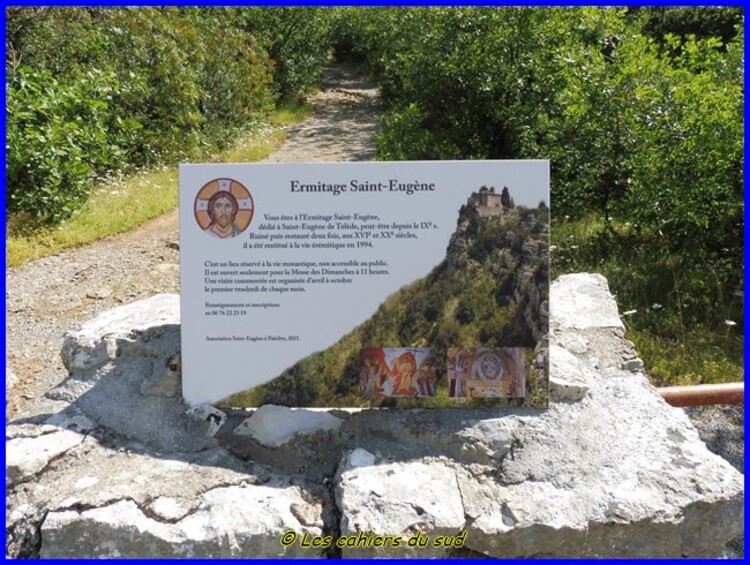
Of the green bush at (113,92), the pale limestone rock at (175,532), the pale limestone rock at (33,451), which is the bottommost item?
the pale limestone rock at (175,532)

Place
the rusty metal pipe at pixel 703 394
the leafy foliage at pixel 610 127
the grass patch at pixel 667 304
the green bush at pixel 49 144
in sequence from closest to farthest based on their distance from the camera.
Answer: the rusty metal pipe at pixel 703 394
the grass patch at pixel 667 304
the leafy foliage at pixel 610 127
the green bush at pixel 49 144

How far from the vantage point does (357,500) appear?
2414 millimetres

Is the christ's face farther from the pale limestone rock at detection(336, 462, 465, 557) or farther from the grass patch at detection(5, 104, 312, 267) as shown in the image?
the grass patch at detection(5, 104, 312, 267)

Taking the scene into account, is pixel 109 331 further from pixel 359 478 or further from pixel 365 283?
pixel 359 478

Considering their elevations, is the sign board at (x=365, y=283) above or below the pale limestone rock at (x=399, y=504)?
above

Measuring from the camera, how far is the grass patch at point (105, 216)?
6672 mm

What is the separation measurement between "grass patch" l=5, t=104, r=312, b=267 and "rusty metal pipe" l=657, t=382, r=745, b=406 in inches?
225

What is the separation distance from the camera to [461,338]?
280cm

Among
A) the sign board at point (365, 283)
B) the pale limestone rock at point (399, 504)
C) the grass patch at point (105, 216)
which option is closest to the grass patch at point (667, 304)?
the sign board at point (365, 283)

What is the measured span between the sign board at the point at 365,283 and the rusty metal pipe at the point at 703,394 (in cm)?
103

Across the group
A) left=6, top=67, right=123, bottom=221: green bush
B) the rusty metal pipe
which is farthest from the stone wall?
left=6, top=67, right=123, bottom=221: green bush

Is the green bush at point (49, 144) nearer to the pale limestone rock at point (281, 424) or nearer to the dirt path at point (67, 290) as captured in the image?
the dirt path at point (67, 290)

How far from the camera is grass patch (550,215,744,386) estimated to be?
425 centimetres

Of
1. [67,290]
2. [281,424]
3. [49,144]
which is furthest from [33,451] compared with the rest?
[49,144]
